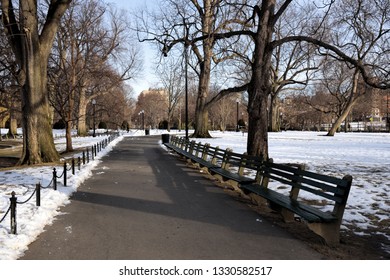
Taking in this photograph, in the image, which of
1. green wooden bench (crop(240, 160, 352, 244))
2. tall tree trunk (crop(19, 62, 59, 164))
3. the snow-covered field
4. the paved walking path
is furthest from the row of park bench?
tall tree trunk (crop(19, 62, 59, 164))

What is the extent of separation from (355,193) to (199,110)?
28.2 m

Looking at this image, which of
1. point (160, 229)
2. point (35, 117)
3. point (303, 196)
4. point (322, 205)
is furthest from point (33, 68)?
point (322, 205)

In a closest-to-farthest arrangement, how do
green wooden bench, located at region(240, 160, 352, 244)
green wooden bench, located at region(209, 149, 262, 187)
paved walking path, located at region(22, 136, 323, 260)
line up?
1. paved walking path, located at region(22, 136, 323, 260)
2. green wooden bench, located at region(240, 160, 352, 244)
3. green wooden bench, located at region(209, 149, 262, 187)

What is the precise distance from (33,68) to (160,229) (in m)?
12.4

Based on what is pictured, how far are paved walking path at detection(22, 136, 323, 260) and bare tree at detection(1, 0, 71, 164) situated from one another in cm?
725

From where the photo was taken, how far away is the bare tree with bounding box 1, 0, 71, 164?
15.0m

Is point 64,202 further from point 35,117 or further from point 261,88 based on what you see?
point 35,117

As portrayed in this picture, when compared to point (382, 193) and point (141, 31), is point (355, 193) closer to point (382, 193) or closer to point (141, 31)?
point (382, 193)

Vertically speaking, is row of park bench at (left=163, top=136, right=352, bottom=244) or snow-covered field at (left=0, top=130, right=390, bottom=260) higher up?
row of park bench at (left=163, top=136, right=352, bottom=244)

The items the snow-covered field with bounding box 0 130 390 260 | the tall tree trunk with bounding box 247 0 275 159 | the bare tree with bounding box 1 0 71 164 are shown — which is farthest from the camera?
the bare tree with bounding box 1 0 71 164

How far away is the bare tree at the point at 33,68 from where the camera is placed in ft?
49.1

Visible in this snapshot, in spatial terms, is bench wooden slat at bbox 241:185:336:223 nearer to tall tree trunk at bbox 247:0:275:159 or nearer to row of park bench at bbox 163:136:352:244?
row of park bench at bbox 163:136:352:244

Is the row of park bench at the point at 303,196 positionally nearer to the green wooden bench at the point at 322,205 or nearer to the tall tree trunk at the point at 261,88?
the green wooden bench at the point at 322,205

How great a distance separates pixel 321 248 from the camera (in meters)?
5.08
